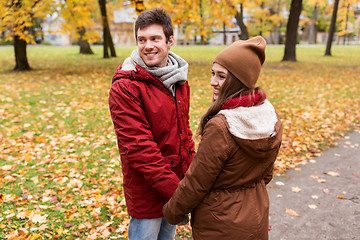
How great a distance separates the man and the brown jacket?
0.71ft

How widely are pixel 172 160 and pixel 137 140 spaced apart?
352mm

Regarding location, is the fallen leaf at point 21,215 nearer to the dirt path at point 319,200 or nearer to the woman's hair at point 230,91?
the dirt path at point 319,200

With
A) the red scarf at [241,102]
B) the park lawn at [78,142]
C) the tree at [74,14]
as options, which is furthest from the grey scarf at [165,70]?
the tree at [74,14]

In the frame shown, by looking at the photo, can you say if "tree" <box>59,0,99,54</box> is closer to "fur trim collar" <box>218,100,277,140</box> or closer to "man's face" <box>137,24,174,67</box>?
"man's face" <box>137,24,174,67</box>

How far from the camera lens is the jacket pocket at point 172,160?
2.04m

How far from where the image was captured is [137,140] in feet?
5.98

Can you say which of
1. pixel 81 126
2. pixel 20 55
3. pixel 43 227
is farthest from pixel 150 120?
pixel 20 55

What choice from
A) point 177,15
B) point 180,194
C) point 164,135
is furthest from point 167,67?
point 177,15

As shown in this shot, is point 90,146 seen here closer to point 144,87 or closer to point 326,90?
point 144,87

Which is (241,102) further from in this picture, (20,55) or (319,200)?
(20,55)

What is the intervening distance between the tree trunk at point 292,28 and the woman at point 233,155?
17492 millimetres

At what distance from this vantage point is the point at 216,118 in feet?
5.27

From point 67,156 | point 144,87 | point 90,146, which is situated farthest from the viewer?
point 90,146

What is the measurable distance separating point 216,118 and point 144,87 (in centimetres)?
56
